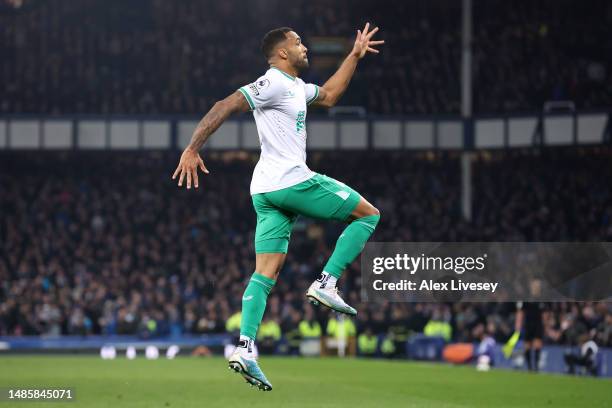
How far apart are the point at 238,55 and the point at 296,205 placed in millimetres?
39984

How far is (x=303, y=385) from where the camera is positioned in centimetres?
1958

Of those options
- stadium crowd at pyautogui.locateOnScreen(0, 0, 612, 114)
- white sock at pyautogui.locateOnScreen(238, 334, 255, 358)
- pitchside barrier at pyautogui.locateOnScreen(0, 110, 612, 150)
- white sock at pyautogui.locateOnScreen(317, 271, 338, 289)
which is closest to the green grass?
white sock at pyautogui.locateOnScreen(238, 334, 255, 358)

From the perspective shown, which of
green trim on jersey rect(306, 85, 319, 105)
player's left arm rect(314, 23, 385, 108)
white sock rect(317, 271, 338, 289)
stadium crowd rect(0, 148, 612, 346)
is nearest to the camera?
white sock rect(317, 271, 338, 289)

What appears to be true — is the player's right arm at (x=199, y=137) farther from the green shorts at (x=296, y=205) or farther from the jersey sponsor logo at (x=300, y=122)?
the green shorts at (x=296, y=205)

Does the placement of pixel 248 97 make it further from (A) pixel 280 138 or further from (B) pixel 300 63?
(B) pixel 300 63

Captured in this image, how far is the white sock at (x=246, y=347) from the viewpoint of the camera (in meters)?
9.13

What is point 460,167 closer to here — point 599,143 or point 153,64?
point 599,143

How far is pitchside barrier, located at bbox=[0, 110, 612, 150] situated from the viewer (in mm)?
46000

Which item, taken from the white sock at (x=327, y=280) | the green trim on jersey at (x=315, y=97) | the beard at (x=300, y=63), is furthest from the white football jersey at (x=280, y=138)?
the white sock at (x=327, y=280)

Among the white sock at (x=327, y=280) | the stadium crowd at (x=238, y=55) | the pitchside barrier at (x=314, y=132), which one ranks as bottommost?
the white sock at (x=327, y=280)

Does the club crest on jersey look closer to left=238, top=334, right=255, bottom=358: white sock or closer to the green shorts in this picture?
the green shorts

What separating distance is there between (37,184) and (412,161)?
1563cm

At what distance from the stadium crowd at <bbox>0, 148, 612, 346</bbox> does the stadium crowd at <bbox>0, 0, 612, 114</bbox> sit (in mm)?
2632

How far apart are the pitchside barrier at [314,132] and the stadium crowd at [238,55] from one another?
0.68 metres
